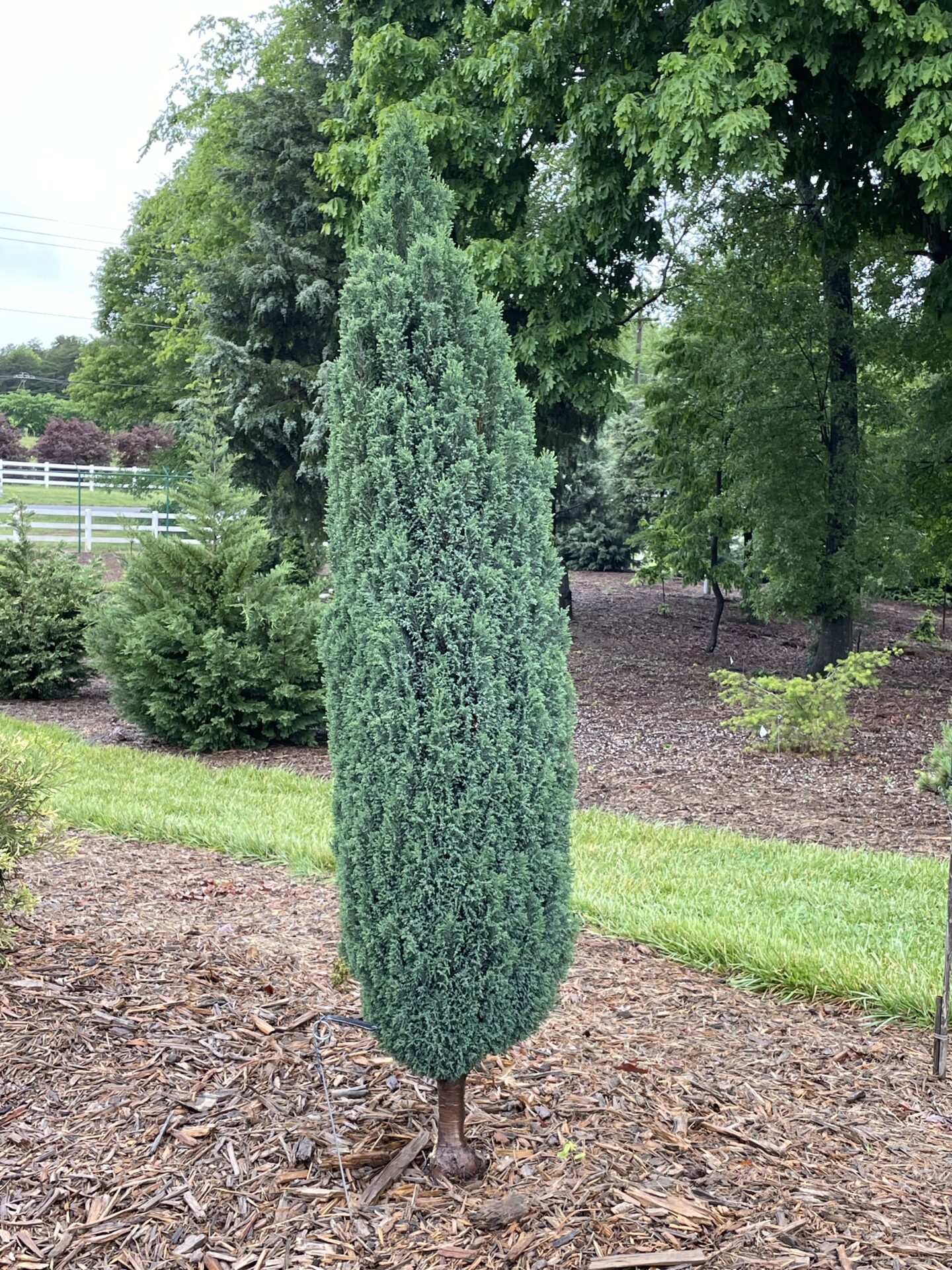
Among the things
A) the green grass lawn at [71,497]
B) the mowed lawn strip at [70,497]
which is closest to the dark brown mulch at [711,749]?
the mowed lawn strip at [70,497]

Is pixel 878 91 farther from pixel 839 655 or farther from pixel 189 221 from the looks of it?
pixel 189 221

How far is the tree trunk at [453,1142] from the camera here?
8.36 ft

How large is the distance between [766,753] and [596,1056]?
5564mm

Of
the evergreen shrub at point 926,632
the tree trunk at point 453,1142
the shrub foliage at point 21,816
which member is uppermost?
the shrub foliage at point 21,816

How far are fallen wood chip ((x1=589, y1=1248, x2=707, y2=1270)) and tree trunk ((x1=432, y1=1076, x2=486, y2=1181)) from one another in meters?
0.41

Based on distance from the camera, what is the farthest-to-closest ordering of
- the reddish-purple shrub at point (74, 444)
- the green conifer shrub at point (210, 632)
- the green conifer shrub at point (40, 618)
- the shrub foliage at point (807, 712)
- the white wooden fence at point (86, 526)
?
the reddish-purple shrub at point (74, 444) → the white wooden fence at point (86, 526) → the green conifer shrub at point (40, 618) → the green conifer shrub at point (210, 632) → the shrub foliage at point (807, 712)

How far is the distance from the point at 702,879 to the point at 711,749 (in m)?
3.65

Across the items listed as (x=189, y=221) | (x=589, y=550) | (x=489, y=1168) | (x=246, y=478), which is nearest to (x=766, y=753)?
(x=489, y=1168)

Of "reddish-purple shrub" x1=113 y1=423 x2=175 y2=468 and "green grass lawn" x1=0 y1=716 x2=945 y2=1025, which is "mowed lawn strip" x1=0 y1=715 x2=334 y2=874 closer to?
"green grass lawn" x1=0 y1=716 x2=945 y2=1025

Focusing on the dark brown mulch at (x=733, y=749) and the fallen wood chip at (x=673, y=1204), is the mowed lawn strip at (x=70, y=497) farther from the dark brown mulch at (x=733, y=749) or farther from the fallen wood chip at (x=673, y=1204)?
the fallen wood chip at (x=673, y=1204)

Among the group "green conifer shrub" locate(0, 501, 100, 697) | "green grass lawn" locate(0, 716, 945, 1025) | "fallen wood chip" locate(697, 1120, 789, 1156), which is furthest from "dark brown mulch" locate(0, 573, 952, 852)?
"fallen wood chip" locate(697, 1120, 789, 1156)

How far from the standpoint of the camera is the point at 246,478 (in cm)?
1474

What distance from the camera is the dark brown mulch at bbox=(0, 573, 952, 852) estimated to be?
6.73m

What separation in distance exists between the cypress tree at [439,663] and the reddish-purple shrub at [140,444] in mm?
32121
